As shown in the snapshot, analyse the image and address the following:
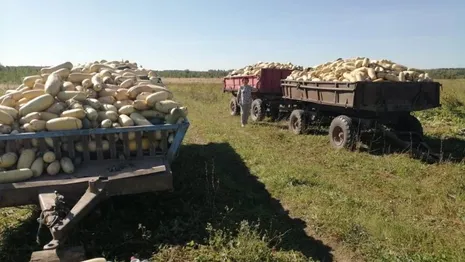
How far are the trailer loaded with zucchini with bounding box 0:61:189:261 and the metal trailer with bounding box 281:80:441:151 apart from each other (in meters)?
4.72

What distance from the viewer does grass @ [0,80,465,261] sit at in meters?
3.98

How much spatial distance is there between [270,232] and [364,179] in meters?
2.95

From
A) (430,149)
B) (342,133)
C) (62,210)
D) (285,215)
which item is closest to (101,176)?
(62,210)

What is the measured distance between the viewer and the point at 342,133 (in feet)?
29.3

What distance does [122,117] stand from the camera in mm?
4574

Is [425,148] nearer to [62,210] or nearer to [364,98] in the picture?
[364,98]

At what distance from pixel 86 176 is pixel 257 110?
1020cm

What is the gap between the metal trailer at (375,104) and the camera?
8078 mm

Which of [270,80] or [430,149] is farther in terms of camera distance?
[270,80]

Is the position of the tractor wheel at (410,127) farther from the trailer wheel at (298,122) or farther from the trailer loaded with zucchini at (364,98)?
the trailer wheel at (298,122)

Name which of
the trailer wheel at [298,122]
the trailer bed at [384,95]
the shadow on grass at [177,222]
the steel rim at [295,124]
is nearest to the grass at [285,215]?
the shadow on grass at [177,222]

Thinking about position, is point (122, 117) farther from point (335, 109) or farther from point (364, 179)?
point (335, 109)

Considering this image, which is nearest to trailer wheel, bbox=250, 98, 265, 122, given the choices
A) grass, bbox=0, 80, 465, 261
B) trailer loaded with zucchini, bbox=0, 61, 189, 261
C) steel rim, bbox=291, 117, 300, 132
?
steel rim, bbox=291, 117, 300, 132

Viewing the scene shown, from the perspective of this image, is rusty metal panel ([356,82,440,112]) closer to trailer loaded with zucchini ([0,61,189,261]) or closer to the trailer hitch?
trailer loaded with zucchini ([0,61,189,261])
